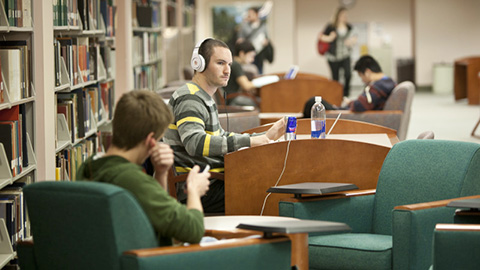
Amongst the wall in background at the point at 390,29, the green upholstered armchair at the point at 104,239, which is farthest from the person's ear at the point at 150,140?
the wall in background at the point at 390,29

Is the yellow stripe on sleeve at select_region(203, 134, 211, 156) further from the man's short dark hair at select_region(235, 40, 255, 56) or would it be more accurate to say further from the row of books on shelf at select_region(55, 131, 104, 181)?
the man's short dark hair at select_region(235, 40, 255, 56)

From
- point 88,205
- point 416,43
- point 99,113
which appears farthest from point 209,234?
point 416,43

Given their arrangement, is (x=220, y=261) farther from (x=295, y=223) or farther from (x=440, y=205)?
(x=440, y=205)

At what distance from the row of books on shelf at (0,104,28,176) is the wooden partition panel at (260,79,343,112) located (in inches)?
200

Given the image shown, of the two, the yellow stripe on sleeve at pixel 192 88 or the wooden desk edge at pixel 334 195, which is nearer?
the wooden desk edge at pixel 334 195

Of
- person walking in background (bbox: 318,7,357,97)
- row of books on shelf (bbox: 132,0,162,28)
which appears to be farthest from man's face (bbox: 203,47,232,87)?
person walking in background (bbox: 318,7,357,97)

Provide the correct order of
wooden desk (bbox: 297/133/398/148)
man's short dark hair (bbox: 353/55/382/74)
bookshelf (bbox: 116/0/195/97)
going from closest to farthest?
wooden desk (bbox: 297/133/398/148), man's short dark hair (bbox: 353/55/382/74), bookshelf (bbox: 116/0/195/97)

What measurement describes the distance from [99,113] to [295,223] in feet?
13.3

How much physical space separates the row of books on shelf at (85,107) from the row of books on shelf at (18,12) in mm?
1015

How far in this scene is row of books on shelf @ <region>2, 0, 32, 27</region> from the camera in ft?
13.0

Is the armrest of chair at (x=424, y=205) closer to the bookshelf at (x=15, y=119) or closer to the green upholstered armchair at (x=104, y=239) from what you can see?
the green upholstered armchair at (x=104, y=239)

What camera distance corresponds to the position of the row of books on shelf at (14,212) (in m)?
3.95

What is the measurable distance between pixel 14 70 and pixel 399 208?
216 cm

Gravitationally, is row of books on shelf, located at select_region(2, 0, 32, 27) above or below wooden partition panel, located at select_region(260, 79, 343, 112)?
above
